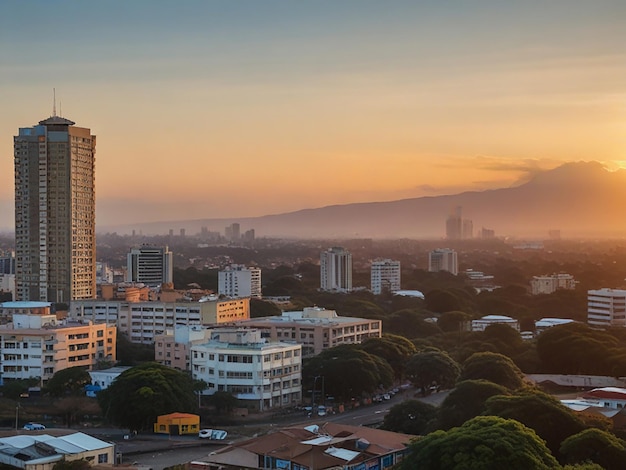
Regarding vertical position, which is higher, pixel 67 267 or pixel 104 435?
pixel 67 267

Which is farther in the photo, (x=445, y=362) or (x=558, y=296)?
(x=558, y=296)

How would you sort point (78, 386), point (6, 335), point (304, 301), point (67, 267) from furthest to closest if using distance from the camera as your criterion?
point (304, 301), point (67, 267), point (6, 335), point (78, 386)

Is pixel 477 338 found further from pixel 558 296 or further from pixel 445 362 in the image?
pixel 558 296

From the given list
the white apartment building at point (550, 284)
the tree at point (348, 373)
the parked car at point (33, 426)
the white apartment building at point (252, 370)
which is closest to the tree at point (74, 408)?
the parked car at point (33, 426)

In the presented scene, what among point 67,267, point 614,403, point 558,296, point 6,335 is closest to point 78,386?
point 6,335

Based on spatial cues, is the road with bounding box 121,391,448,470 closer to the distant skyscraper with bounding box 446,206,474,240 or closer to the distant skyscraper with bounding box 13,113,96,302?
the distant skyscraper with bounding box 13,113,96,302

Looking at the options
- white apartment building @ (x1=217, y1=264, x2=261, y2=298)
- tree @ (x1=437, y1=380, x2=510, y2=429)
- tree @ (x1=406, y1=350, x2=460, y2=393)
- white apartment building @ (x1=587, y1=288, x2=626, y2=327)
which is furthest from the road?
white apartment building @ (x1=217, y1=264, x2=261, y2=298)

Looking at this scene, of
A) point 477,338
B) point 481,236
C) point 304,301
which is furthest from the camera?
point 481,236

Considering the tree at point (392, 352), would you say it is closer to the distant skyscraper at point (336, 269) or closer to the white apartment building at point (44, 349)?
the white apartment building at point (44, 349)
